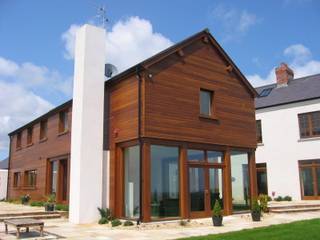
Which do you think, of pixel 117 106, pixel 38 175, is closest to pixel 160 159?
pixel 117 106

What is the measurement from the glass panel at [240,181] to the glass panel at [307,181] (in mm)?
9292

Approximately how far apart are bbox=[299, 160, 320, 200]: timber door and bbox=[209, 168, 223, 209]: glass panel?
1107cm

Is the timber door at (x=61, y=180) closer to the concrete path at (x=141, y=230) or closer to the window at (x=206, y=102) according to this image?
the concrete path at (x=141, y=230)

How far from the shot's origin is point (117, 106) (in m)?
16.9

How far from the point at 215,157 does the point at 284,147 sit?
1187 centimetres

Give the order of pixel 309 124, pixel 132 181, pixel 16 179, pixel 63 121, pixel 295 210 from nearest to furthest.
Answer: pixel 132 181 → pixel 295 210 → pixel 63 121 → pixel 309 124 → pixel 16 179

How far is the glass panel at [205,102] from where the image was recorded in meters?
17.6

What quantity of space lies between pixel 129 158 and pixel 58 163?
21.6ft

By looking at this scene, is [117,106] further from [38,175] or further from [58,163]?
[38,175]

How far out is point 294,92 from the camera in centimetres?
2864

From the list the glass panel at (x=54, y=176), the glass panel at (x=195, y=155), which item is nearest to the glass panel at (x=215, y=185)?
the glass panel at (x=195, y=155)

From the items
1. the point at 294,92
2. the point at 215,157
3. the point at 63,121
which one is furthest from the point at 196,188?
the point at 294,92

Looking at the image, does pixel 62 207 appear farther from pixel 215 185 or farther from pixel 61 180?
pixel 215 185

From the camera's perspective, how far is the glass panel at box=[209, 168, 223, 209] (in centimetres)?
1700
